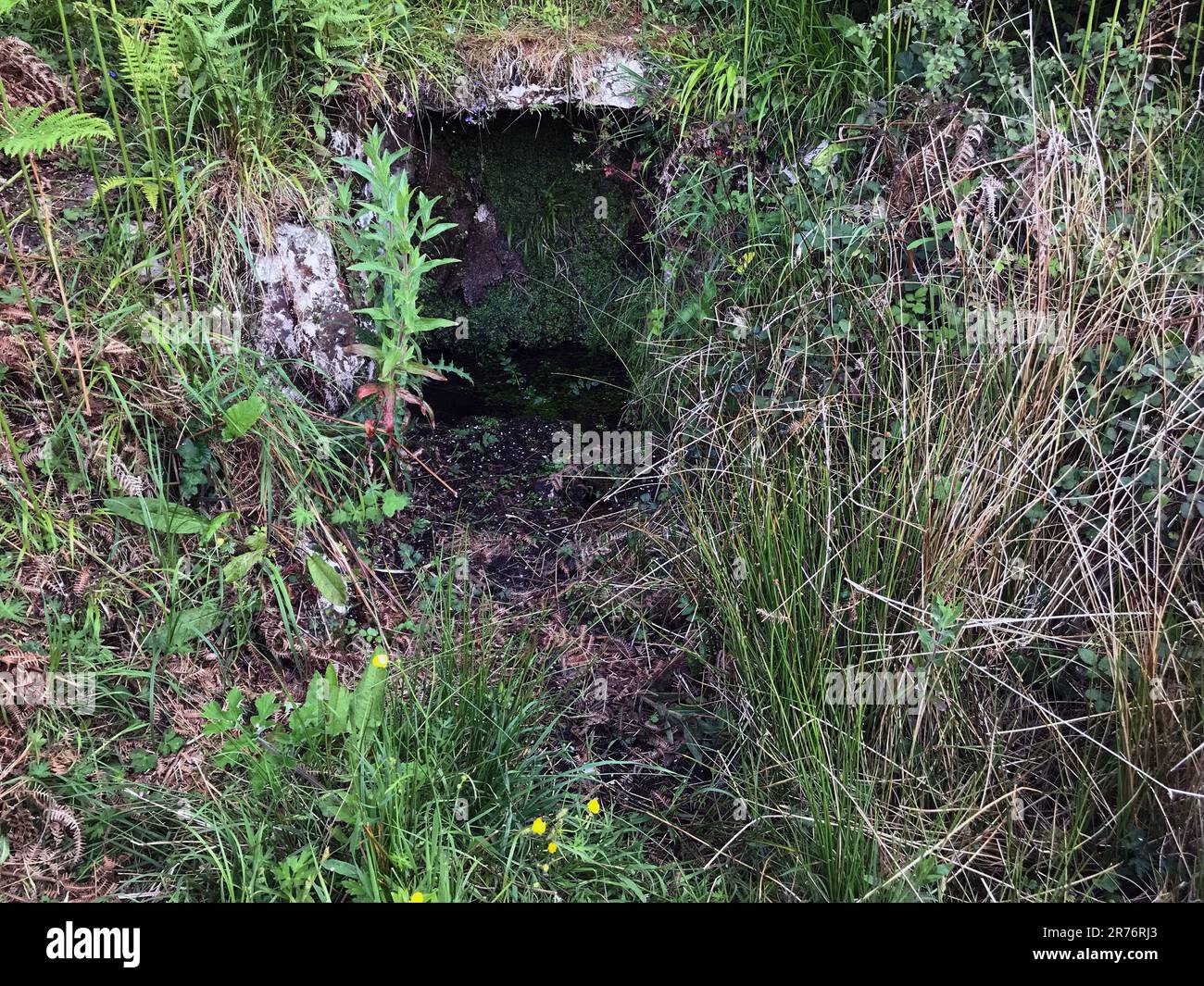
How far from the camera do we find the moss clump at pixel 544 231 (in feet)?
15.0

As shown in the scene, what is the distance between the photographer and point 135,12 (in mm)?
A: 3361

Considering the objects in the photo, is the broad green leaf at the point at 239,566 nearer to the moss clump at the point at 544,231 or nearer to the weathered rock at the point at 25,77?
the weathered rock at the point at 25,77

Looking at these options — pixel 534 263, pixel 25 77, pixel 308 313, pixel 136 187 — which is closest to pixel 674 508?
pixel 308 313

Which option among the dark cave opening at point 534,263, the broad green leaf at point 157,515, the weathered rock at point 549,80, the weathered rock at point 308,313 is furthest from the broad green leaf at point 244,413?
the weathered rock at point 549,80

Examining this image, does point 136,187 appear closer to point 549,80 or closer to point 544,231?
point 549,80

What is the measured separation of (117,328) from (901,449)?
8.34 feet

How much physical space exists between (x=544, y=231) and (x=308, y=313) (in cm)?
163

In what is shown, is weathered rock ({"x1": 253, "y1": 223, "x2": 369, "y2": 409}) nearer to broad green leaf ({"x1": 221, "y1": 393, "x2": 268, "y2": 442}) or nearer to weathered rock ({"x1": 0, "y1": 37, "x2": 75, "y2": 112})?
broad green leaf ({"x1": 221, "y1": 393, "x2": 268, "y2": 442})

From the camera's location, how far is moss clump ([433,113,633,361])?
15.0ft

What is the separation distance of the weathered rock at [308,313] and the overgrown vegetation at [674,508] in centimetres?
6

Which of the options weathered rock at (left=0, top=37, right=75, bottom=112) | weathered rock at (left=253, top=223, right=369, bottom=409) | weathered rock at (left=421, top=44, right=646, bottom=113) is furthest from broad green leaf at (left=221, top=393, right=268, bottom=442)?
weathered rock at (left=421, top=44, right=646, bottom=113)

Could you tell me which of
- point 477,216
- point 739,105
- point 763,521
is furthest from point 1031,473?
point 477,216

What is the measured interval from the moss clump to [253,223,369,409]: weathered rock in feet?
3.91

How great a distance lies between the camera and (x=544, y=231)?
15.6 feet
